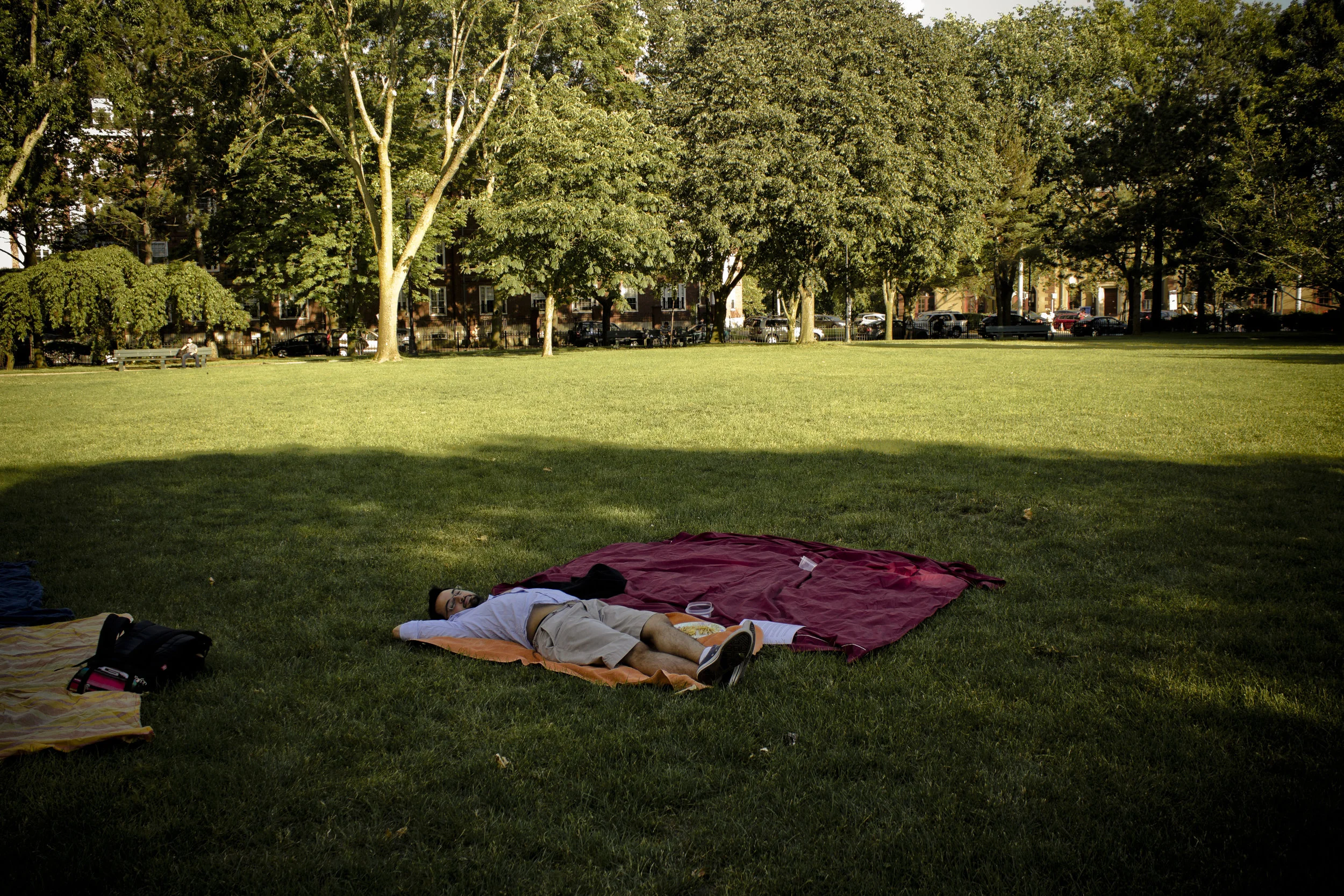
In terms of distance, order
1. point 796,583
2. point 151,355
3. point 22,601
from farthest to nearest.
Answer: point 151,355 < point 796,583 < point 22,601

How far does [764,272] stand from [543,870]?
121 ft

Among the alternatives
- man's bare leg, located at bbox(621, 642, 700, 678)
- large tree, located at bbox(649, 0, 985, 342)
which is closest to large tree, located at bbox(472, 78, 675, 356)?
large tree, located at bbox(649, 0, 985, 342)

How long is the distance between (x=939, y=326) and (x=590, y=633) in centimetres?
5695

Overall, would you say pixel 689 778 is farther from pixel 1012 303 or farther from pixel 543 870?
pixel 1012 303

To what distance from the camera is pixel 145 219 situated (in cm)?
3947

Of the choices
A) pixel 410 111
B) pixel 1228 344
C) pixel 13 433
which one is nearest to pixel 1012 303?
pixel 1228 344

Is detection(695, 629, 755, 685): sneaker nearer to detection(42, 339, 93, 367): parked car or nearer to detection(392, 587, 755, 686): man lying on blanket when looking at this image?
detection(392, 587, 755, 686): man lying on blanket

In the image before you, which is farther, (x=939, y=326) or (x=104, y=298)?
(x=939, y=326)

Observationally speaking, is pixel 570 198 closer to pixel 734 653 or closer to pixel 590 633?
pixel 590 633

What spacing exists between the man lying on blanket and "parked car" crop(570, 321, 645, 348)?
46714mm

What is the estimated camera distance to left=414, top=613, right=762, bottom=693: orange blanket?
3.89m

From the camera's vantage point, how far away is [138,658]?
12.8 feet

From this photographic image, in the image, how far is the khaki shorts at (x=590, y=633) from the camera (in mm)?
4102

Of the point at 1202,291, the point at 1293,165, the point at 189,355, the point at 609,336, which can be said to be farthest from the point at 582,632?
the point at 1202,291
